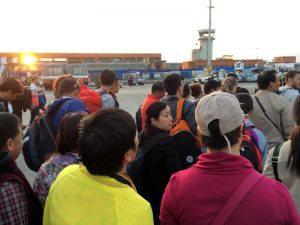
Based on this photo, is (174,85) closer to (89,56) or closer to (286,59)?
(89,56)

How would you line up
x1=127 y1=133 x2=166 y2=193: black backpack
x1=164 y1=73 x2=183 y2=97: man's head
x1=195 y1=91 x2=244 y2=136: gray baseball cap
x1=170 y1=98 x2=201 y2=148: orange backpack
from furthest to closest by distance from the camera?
x1=164 y1=73 x2=183 y2=97: man's head
x1=170 y1=98 x2=201 y2=148: orange backpack
x1=127 y1=133 x2=166 y2=193: black backpack
x1=195 y1=91 x2=244 y2=136: gray baseball cap

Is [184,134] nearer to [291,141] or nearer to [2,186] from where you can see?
[291,141]

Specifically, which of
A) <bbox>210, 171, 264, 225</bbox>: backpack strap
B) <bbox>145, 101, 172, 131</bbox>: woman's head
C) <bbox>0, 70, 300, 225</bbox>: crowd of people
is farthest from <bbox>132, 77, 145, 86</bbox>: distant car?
Answer: <bbox>210, 171, 264, 225</bbox>: backpack strap

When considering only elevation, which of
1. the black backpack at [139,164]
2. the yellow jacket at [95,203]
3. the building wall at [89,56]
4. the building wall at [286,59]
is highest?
the building wall at [89,56]

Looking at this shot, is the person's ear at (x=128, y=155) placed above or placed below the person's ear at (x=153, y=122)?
above

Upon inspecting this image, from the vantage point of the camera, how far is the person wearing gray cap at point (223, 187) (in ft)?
5.12

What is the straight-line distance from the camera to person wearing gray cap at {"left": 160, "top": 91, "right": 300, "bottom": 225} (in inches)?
61.4

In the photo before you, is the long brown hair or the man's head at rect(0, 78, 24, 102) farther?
the man's head at rect(0, 78, 24, 102)

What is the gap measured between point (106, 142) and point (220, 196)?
0.60m

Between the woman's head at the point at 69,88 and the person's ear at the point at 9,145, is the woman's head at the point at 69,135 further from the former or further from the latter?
the woman's head at the point at 69,88

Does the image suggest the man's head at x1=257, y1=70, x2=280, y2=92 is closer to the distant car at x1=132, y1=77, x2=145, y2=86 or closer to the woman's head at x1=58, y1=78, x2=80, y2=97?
the woman's head at x1=58, y1=78, x2=80, y2=97

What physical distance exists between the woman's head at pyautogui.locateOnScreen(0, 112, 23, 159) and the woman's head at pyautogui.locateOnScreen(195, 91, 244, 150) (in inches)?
51.4

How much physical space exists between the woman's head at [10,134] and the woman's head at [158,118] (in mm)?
1470

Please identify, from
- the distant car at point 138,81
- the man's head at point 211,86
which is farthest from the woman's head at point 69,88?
the distant car at point 138,81
